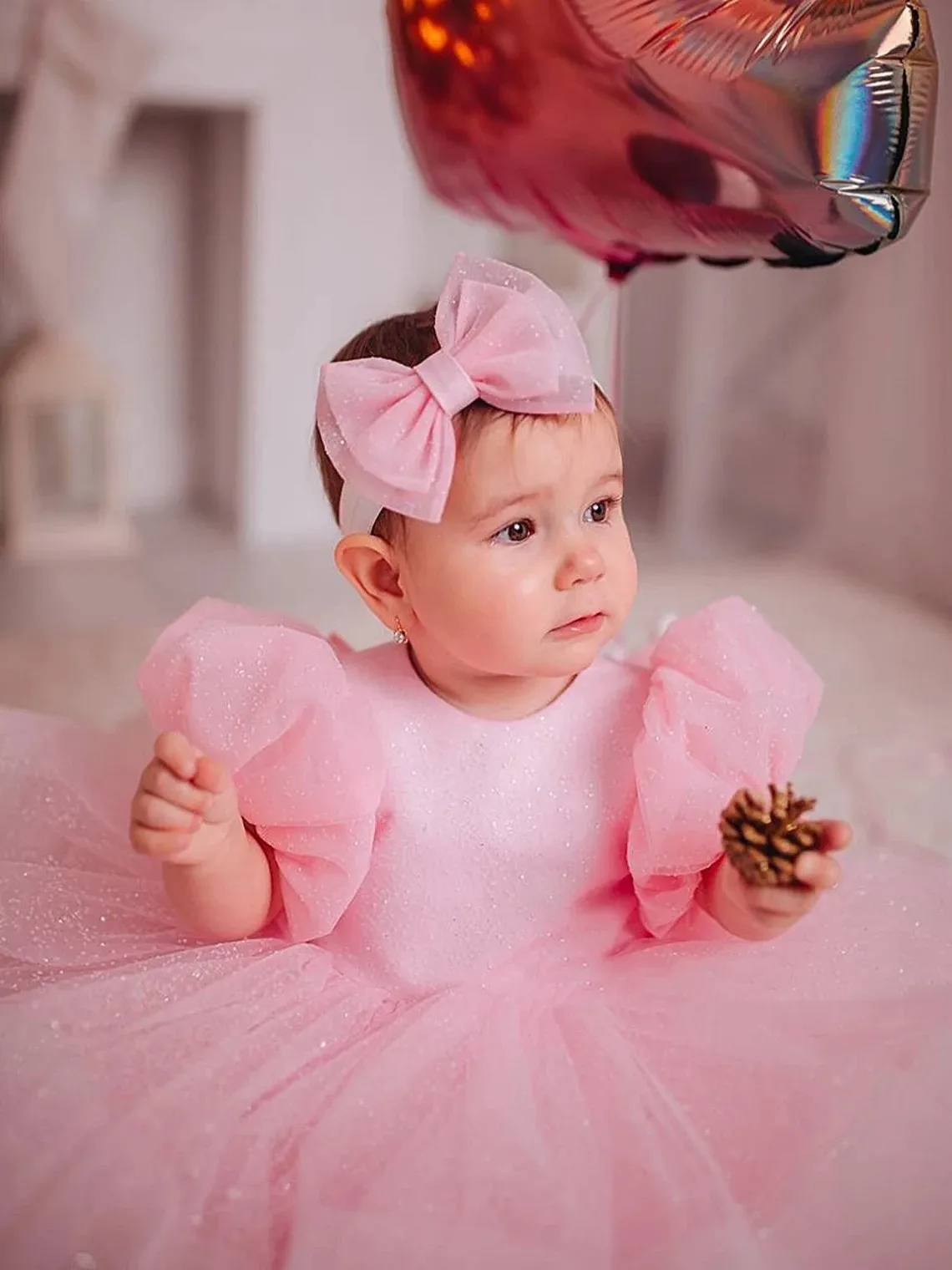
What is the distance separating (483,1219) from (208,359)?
2.39 metres

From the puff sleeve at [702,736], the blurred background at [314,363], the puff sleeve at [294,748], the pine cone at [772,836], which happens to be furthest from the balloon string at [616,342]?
the pine cone at [772,836]

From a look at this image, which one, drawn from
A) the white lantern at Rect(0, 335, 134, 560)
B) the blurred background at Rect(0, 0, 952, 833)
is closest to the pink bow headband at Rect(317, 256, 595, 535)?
the blurred background at Rect(0, 0, 952, 833)

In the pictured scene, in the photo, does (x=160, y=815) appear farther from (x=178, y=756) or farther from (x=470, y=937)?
(x=470, y=937)

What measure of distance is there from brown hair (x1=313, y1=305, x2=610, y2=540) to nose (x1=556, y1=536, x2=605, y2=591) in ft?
0.30

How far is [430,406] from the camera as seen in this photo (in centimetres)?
95

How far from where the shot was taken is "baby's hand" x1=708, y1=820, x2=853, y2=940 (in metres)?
0.87

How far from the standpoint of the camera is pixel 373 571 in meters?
1.03

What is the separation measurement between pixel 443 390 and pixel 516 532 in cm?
10

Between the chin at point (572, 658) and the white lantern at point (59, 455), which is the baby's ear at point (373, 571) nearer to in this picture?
the chin at point (572, 658)

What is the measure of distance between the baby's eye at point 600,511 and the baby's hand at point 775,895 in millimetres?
242

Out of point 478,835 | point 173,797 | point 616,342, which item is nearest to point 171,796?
point 173,797

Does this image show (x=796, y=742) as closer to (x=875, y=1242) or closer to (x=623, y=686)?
(x=623, y=686)

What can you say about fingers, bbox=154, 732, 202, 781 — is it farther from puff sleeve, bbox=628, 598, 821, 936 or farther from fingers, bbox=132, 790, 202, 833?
puff sleeve, bbox=628, 598, 821, 936

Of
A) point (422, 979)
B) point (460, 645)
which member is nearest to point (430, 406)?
point (460, 645)
